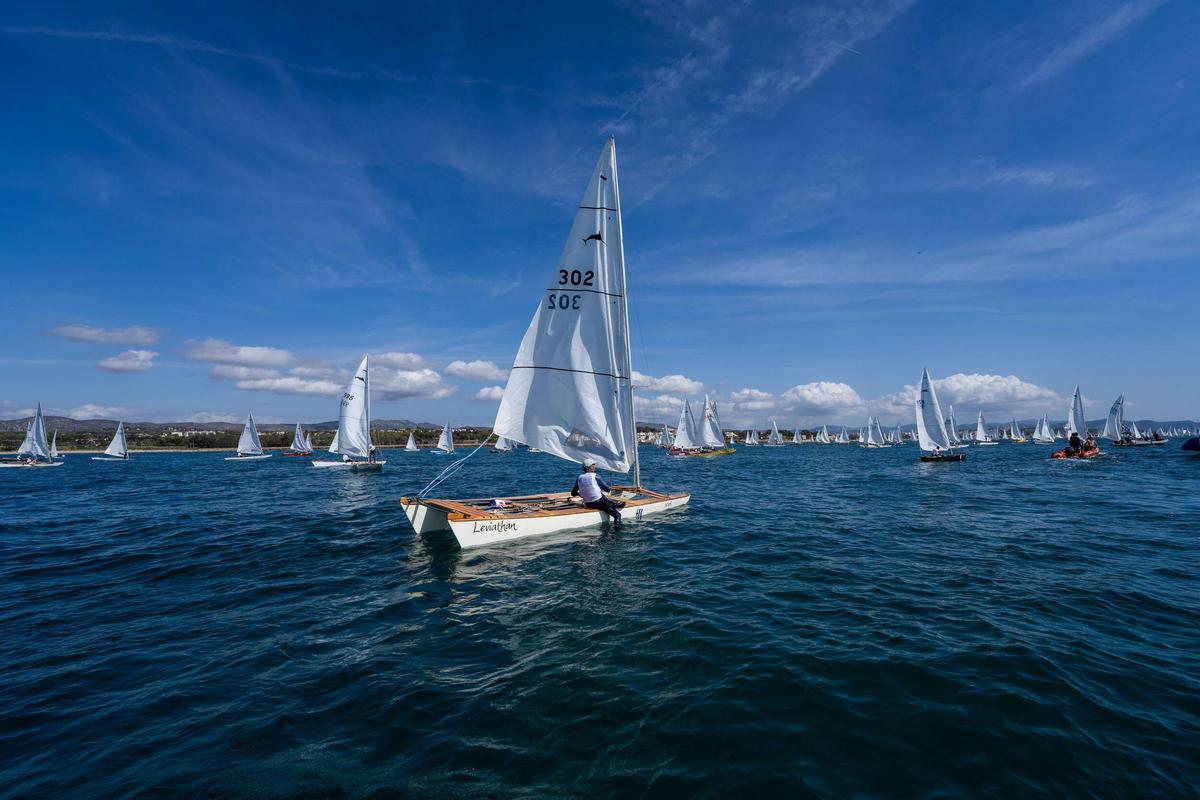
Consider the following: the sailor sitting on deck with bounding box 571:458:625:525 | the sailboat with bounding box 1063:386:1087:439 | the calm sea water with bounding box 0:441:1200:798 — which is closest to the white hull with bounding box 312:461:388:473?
the calm sea water with bounding box 0:441:1200:798

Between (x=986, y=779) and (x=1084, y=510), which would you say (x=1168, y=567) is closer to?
(x=1084, y=510)

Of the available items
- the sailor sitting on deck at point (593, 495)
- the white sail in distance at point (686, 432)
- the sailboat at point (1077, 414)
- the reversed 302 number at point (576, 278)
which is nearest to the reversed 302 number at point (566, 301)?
the reversed 302 number at point (576, 278)

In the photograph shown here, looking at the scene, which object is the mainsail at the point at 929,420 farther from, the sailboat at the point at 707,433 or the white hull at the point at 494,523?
the white hull at the point at 494,523

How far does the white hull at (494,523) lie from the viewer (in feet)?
45.0

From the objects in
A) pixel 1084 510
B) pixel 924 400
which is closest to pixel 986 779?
pixel 1084 510

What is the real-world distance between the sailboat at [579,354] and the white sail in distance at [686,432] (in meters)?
59.7

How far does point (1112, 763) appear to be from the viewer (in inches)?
197

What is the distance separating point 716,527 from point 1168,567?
1170cm

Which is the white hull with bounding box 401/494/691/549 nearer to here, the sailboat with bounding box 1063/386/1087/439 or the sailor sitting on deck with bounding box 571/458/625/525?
the sailor sitting on deck with bounding box 571/458/625/525

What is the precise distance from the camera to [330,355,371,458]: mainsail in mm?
45312

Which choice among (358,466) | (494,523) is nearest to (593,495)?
(494,523)

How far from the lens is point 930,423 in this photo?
50625 mm

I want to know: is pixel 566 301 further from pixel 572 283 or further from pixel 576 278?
pixel 576 278

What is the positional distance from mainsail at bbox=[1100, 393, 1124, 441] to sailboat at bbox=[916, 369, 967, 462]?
4973 cm
